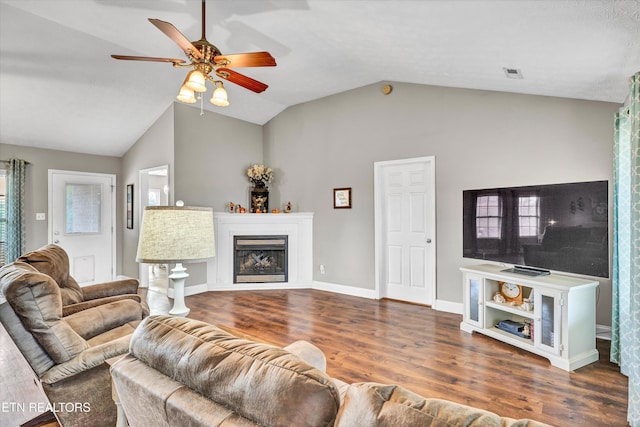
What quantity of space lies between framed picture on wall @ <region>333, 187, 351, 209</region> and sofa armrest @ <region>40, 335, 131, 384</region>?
3.73 metres

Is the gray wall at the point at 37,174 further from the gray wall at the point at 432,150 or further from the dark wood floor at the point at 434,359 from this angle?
the gray wall at the point at 432,150

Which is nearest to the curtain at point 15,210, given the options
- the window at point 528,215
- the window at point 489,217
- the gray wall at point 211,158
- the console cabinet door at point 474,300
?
the gray wall at point 211,158

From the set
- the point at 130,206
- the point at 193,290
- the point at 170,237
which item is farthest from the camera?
the point at 130,206

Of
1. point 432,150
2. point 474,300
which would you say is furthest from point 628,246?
point 432,150

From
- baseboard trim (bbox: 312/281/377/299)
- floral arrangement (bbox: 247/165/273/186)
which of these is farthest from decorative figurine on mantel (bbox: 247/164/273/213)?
baseboard trim (bbox: 312/281/377/299)

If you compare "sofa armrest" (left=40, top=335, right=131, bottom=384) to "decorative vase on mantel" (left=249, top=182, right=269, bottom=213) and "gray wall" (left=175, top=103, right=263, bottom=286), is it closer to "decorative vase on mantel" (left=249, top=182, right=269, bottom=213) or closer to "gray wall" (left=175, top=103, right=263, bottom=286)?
"gray wall" (left=175, top=103, right=263, bottom=286)

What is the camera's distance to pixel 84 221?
5656 mm

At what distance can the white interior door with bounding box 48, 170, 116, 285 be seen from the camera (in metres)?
5.38

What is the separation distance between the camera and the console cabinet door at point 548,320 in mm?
2650

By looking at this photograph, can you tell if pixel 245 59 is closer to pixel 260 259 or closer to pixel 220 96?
pixel 220 96

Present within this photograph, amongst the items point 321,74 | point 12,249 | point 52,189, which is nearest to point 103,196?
point 52,189

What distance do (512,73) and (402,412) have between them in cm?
332

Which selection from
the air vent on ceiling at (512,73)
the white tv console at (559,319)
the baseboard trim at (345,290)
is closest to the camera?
the white tv console at (559,319)

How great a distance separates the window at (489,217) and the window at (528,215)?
0.21 meters
